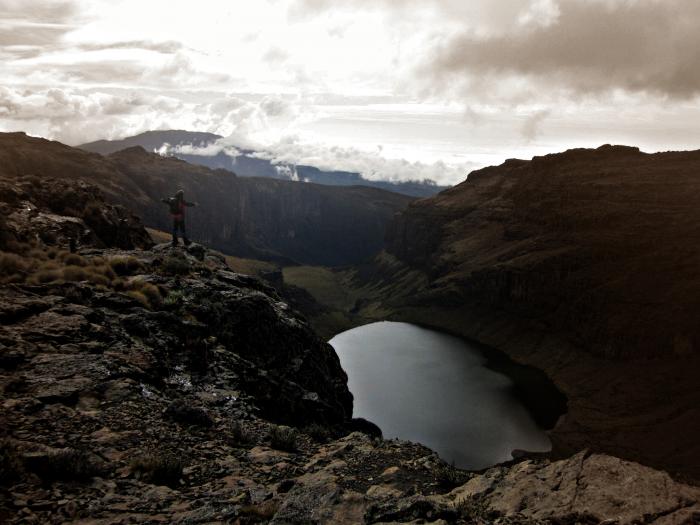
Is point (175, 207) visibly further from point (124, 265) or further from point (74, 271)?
point (74, 271)

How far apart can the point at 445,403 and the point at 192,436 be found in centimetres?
11192

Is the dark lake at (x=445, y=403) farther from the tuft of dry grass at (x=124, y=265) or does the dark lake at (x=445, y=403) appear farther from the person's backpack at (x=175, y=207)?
the tuft of dry grass at (x=124, y=265)

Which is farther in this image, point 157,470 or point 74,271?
point 74,271

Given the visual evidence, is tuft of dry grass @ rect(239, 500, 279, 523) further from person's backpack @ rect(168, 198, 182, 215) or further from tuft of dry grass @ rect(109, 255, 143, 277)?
person's backpack @ rect(168, 198, 182, 215)

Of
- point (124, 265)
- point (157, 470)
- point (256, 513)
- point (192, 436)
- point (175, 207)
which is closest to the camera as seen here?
point (256, 513)

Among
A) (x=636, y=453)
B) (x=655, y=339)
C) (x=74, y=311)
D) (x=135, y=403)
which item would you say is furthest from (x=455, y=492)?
(x=655, y=339)

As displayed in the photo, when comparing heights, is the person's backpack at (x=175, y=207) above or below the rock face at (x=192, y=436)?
above

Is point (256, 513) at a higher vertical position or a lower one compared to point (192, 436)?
higher

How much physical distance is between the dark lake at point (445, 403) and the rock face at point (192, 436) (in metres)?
72.1

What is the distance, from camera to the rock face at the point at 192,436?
1381cm

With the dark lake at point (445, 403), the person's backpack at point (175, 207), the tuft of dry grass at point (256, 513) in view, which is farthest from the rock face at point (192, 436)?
the dark lake at point (445, 403)

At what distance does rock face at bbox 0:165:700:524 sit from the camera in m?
13.8

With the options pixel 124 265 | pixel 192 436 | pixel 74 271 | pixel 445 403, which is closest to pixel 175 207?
pixel 124 265

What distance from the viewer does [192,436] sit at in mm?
19312
